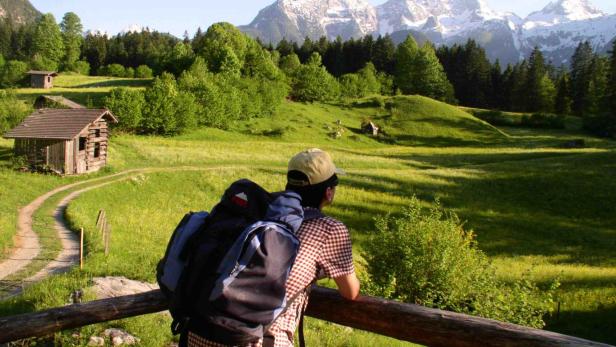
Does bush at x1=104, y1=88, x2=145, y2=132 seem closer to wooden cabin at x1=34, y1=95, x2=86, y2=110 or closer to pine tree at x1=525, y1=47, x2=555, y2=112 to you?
wooden cabin at x1=34, y1=95, x2=86, y2=110

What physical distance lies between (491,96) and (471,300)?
110 m

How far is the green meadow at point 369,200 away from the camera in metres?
15.9

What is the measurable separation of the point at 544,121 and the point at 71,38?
108380 millimetres

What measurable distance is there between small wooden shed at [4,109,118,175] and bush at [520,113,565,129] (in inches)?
2922

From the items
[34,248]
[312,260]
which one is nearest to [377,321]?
[312,260]

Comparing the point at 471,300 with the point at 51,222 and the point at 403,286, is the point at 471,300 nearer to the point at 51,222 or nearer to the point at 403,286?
the point at 403,286

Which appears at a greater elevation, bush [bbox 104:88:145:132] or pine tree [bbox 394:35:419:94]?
pine tree [bbox 394:35:419:94]

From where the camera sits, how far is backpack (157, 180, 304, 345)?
3.50m

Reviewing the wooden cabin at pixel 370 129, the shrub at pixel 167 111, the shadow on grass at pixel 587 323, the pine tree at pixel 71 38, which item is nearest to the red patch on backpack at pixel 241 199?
the shadow on grass at pixel 587 323

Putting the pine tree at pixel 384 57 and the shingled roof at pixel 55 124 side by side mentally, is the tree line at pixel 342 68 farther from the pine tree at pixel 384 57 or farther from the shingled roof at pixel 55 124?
the shingled roof at pixel 55 124

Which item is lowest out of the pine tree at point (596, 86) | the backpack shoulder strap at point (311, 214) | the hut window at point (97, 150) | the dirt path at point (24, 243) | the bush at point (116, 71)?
the dirt path at point (24, 243)

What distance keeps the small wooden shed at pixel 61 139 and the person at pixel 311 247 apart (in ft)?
110

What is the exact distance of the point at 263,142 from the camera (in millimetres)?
63969

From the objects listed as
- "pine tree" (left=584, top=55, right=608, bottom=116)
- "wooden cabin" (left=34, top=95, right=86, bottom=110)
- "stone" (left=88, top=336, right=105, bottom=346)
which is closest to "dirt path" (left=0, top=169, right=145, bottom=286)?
"stone" (left=88, top=336, right=105, bottom=346)
